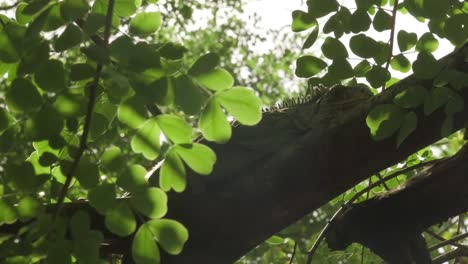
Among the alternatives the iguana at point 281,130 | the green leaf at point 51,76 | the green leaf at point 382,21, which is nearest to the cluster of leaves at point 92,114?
the green leaf at point 51,76

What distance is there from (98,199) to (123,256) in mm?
609

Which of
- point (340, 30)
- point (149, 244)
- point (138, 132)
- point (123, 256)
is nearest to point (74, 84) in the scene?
point (138, 132)

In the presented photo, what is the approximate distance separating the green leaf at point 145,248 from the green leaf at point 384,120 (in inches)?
29.9

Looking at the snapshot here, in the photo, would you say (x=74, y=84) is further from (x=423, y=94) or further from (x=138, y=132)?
(x=423, y=94)

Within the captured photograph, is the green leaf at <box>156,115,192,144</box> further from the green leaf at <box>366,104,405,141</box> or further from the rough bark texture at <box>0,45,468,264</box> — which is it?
the green leaf at <box>366,104,405,141</box>

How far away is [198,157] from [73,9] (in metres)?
0.45

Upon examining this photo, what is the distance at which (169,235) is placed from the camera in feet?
5.89

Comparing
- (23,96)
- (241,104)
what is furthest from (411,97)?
(23,96)

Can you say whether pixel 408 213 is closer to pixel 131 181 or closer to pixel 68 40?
pixel 131 181

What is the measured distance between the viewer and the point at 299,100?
8.58ft

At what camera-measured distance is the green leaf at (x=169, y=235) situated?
1.79 metres

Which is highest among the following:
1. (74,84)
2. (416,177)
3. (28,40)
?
(28,40)

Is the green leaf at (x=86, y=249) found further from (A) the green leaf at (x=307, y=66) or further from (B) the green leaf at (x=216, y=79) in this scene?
(A) the green leaf at (x=307, y=66)

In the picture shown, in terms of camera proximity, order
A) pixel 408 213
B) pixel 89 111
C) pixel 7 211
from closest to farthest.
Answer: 1. pixel 89 111
2. pixel 7 211
3. pixel 408 213
